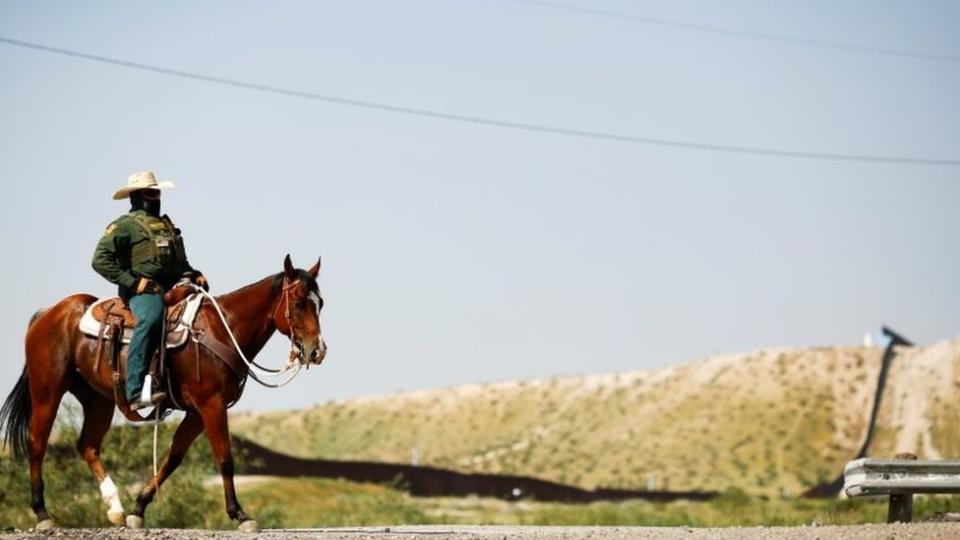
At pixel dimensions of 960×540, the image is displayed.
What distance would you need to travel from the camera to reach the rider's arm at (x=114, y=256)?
19219mm

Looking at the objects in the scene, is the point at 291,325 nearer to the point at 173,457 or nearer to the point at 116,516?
the point at 173,457

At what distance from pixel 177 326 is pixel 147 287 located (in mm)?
539

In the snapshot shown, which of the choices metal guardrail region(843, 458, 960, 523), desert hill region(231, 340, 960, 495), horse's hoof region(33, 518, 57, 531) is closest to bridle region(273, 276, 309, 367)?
horse's hoof region(33, 518, 57, 531)

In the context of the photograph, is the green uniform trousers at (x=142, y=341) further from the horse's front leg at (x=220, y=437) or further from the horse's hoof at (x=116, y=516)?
the horse's hoof at (x=116, y=516)

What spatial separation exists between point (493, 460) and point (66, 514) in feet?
279

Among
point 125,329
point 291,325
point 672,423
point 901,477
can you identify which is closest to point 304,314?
point 291,325

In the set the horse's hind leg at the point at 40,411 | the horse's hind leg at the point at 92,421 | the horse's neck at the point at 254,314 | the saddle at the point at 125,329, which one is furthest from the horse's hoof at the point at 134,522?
the horse's neck at the point at 254,314

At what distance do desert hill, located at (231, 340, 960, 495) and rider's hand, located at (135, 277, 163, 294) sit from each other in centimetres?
7987

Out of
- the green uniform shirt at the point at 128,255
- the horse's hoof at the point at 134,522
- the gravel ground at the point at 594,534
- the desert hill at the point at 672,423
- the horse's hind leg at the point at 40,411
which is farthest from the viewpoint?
the desert hill at the point at 672,423

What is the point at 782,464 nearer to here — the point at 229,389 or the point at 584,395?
the point at 584,395

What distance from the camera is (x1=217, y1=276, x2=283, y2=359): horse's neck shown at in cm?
1939

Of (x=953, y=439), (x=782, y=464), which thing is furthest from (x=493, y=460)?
(x=953, y=439)

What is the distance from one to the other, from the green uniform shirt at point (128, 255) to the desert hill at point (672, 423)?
7976 centimetres

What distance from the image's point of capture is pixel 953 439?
103m
